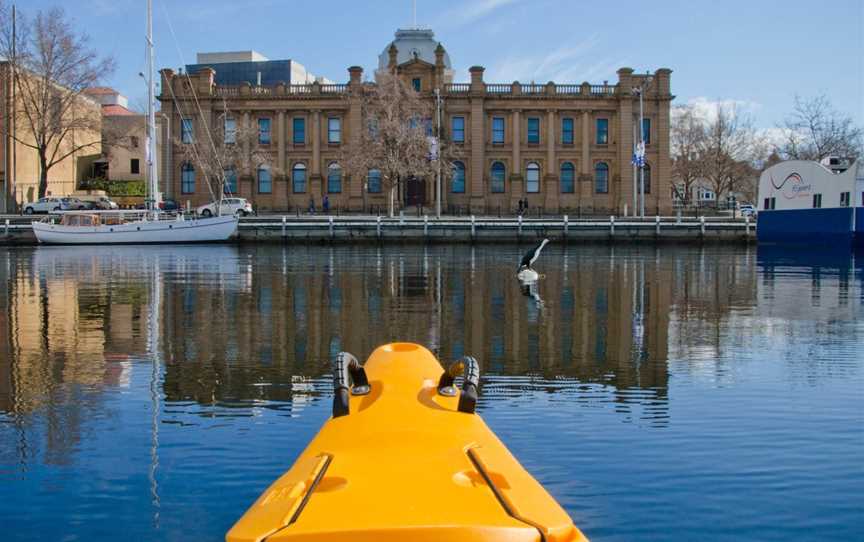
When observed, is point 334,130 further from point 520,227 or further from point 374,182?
point 520,227

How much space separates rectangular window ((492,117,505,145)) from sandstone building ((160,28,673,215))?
79 millimetres

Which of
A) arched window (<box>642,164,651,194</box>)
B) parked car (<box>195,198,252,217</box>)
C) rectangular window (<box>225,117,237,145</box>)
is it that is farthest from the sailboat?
arched window (<box>642,164,651,194</box>)

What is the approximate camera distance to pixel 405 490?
4.73 m

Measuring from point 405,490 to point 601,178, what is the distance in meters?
73.4

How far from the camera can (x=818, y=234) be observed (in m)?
46.2

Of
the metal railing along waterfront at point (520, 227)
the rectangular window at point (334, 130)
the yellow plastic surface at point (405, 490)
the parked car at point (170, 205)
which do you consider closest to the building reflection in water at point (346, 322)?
the yellow plastic surface at point (405, 490)

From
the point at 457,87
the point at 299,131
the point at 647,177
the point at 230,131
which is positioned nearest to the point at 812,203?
the point at 647,177

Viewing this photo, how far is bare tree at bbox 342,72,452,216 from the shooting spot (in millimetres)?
65812

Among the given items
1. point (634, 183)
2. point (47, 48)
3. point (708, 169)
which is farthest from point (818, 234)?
point (47, 48)

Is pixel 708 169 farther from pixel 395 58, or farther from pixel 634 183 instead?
pixel 395 58

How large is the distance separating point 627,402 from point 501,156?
217 feet

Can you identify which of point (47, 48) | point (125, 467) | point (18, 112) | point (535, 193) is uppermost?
point (47, 48)

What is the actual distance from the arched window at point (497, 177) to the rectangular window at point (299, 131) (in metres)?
15.2

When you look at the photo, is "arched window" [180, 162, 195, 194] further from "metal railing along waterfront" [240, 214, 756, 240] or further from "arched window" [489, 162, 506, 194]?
"arched window" [489, 162, 506, 194]
